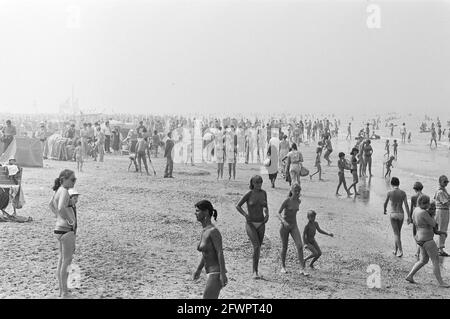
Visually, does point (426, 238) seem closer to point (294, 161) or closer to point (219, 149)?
point (294, 161)

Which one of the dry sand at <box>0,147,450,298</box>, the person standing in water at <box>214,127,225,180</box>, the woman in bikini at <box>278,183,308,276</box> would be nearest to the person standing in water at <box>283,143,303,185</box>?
the dry sand at <box>0,147,450,298</box>

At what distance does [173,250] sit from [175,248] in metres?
0.16

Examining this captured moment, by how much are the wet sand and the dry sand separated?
0.05ft

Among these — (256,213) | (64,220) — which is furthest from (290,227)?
(64,220)

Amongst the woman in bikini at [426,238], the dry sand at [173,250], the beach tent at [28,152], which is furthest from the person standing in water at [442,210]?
the beach tent at [28,152]

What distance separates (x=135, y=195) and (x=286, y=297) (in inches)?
320

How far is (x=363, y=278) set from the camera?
27.5 feet

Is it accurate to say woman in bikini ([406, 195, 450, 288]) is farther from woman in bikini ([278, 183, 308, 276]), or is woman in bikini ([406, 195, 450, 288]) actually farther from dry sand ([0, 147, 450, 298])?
woman in bikini ([278, 183, 308, 276])

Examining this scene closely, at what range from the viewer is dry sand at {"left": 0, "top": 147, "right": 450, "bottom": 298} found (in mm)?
7418

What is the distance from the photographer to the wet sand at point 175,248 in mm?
7441

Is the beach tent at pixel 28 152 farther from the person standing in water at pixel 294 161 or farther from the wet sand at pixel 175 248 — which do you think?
the person standing in water at pixel 294 161

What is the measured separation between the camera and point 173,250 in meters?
9.34
